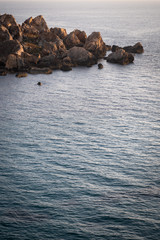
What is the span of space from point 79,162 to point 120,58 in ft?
280

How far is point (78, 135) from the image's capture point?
6594 cm

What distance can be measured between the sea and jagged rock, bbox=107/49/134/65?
110 feet

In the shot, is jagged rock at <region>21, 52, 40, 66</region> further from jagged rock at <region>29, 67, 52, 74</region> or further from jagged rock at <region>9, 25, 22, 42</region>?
jagged rock at <region>9, 25, 22, 42</region>

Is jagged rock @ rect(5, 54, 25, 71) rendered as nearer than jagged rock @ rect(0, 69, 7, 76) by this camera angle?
No

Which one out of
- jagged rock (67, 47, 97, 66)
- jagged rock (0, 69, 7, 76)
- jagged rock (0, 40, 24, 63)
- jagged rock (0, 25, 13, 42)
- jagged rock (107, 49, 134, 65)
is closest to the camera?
jagged rock (0, 69, 7, 76)

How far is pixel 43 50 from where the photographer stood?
423 ft

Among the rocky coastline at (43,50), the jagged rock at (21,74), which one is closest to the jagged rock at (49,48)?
the rocky coastline at (43,50)

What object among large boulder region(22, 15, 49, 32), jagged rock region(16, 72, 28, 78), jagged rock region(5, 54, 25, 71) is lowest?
jagged rock region(16, 72, 28, 78)

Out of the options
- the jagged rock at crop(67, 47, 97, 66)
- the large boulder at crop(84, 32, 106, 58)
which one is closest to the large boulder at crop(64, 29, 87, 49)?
the large boulder at crop(84, 32, 106, 58)

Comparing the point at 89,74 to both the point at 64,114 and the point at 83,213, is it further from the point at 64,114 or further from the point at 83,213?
the point at 83,213

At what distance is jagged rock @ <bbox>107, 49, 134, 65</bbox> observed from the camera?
13112cm

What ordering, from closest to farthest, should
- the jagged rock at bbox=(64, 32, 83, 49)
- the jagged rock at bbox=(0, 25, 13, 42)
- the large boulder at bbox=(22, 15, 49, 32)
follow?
the jagged rock at bbox=(0, 25, 13, 42) → the jagged rock at bbox=(64, 32, 83, 49) → the large boulder at bbox=(22, 15, 49, 32)

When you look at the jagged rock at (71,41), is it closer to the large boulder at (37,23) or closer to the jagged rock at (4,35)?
the large boulder at (37,23)

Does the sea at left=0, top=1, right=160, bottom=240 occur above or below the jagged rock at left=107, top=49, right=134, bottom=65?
below
